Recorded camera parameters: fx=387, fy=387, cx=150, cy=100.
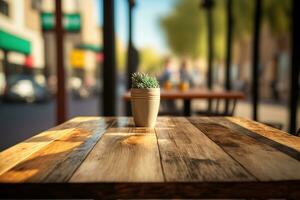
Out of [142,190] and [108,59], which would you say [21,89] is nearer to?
[108,59]

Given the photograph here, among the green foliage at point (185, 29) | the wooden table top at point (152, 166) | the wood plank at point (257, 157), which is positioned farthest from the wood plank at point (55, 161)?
the green foliage at point (185, 29)

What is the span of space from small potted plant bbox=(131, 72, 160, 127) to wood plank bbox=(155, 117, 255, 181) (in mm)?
238

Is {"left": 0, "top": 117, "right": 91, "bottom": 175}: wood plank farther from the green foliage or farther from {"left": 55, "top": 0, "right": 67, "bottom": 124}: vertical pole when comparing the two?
the green foliage

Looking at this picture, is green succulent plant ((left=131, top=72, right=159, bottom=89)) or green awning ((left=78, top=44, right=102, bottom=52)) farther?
green awning ((left=78, top=44, right=102, bottom=52))

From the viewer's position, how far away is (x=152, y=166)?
1.21 metres

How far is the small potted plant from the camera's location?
208 centimetres

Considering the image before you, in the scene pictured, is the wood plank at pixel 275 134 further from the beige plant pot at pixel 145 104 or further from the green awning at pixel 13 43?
the green awning at pixel 13 43

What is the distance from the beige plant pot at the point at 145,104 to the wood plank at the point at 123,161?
264 millimetres

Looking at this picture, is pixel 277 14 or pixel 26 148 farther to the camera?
pixel 277 14

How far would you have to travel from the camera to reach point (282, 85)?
66.2 feet

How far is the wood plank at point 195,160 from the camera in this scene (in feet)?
3.64

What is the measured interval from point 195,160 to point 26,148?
2.21 feet

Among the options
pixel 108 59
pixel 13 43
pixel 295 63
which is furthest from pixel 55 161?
pixel 13 43

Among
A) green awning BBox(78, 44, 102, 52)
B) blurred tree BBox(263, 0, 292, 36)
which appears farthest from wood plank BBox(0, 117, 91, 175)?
green awning BBox(78, 44, 102, 52)
